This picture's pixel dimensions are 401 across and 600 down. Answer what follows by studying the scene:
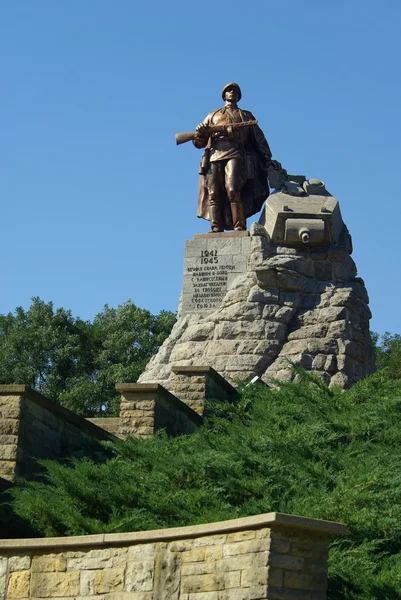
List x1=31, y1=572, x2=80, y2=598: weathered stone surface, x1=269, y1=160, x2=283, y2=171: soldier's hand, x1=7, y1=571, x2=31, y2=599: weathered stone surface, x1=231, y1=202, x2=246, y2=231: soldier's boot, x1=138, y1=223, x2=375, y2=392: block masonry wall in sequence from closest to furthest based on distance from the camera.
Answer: x1=31, y1=572, x2=80, y2=598: weathered stone surface < x1=7, y1=571, x2=31, y2=599: weathered stone surface < x1=138, y1=223, x2=375, y2=392: block masonry wall < x1=231, y1=202, x2=246, y2=231: soldier's boot < x1=269, y1=160, x2=283, y2=171: soldier's hand

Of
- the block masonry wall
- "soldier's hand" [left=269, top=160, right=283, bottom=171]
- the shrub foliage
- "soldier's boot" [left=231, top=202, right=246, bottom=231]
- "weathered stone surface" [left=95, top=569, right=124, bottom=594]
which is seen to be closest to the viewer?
"weathered stone surface" [left=95, top=569, right=124, bottom=594]

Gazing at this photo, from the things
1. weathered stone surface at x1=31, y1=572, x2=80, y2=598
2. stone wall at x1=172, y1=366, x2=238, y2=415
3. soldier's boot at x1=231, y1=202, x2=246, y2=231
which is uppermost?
soldier's boot at x1=231, y1=202, x2=246, y2=231

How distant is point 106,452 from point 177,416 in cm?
166

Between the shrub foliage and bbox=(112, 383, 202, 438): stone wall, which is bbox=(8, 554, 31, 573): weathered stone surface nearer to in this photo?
the shrub foliage

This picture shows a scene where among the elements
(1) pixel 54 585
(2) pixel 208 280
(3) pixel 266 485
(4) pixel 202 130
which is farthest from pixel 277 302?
(1) pixel 54 585

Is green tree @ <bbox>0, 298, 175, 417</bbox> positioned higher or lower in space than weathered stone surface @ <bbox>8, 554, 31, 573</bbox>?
higher

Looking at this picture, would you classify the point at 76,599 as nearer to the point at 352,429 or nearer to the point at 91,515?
the point at 91,515

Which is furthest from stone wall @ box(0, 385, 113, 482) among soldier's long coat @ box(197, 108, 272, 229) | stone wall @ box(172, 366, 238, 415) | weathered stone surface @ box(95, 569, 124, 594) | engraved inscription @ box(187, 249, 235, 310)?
soldier's long coat @ box(197, 108, 272, 229)

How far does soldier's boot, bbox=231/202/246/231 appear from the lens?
22422mm

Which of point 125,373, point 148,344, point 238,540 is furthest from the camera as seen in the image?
point 148,344

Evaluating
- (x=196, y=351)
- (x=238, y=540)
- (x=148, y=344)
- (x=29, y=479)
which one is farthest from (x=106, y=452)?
(x=148, y=344)

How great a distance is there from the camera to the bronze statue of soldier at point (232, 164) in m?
22.6

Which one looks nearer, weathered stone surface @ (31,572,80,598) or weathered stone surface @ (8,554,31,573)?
weathered stone surface @ (31,572,80,598)

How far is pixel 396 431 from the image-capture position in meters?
13.6
